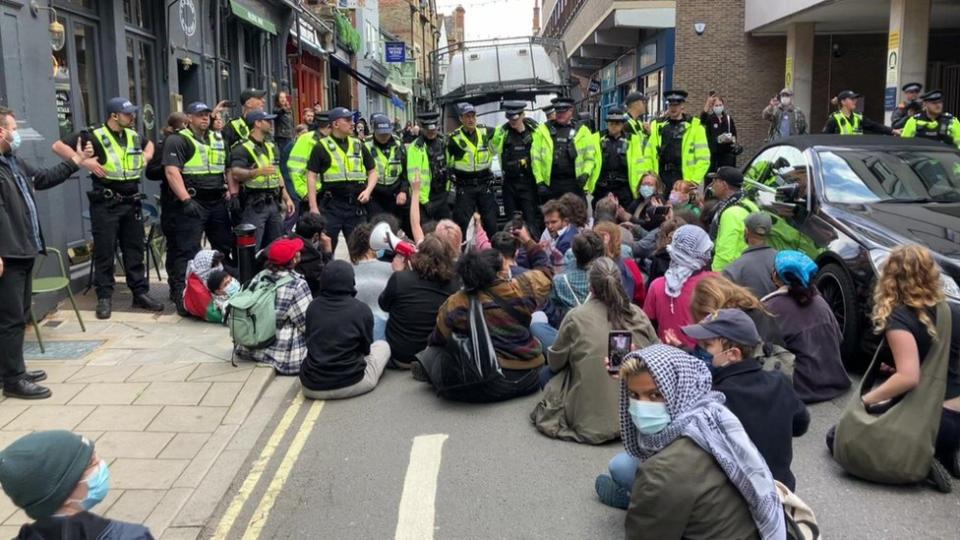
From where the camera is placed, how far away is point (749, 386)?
374cm

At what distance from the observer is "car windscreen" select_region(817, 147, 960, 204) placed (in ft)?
23.7

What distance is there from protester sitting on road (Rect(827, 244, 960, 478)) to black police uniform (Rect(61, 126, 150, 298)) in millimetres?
6686

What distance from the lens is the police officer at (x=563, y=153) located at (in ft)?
33.9

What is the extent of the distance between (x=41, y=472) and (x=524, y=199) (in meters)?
8.82

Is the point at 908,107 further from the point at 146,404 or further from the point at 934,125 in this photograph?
the point at 146,404

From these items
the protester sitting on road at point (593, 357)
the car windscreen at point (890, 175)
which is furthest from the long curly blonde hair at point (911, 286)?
the car windscreen at point (890, 175)

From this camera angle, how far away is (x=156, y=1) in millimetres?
12828

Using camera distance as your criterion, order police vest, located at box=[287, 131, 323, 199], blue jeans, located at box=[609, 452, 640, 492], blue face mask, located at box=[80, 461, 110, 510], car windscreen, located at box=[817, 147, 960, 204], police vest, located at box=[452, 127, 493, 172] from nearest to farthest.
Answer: blue face mask, located at box=[80, 461, 110, 510] < blue jeans, located at box=[609, 452, 640, 492] < car windscreen, located at box=[817, 147, 960, 204] < police vest, located at box=[287, 131, 323, 199] < police vest, located at box=[452, 127, 493, 172]

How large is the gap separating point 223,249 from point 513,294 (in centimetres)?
455

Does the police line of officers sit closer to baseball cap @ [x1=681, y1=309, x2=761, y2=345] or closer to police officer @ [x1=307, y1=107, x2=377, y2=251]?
police officer @ [x1=307, y1=107, x2=377, y2=251]

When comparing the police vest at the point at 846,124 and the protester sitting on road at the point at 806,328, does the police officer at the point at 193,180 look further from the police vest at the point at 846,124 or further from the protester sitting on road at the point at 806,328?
the police vest at the point at 846,124

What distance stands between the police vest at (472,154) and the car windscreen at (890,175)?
157 inches

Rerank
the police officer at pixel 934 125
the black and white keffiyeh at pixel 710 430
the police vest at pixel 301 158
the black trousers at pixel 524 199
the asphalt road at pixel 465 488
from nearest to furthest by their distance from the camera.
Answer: the black and white keffiyeh at pixel 710 430 < the asphalt road at pixel 465 488 < the police vest at pixel 301 158 < the black trousers at pixel 524 199 < the police officer at pixel 934 125

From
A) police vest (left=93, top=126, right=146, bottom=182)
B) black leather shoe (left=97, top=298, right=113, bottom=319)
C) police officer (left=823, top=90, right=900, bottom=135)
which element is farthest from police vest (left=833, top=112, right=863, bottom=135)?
black leather shoe (left=97, top=298, right=113, bottom=319)
